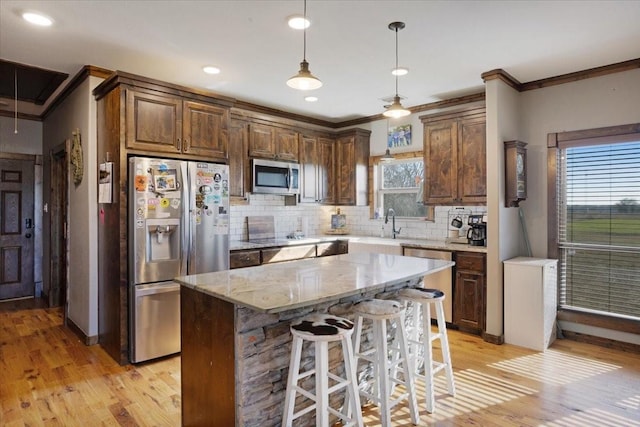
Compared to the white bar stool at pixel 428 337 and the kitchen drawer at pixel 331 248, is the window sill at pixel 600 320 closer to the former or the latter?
the white bar stool at pixel 428 337

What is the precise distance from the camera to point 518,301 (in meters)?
3.73

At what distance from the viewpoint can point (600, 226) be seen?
150 inches

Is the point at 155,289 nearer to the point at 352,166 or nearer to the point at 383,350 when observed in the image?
the point at 383,350

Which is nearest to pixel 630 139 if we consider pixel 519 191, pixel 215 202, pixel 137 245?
pixel 519 191

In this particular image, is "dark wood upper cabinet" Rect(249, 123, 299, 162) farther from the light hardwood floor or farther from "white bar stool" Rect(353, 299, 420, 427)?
"white bar stool" Rect(353, 299, 420, 427)

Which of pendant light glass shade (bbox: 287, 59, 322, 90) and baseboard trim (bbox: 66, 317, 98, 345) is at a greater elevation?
pendant light glass shade (bbox: 287, 59, 322, 90)

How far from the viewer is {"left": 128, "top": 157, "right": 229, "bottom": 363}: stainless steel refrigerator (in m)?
3.25

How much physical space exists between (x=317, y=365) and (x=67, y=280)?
11.7 feet

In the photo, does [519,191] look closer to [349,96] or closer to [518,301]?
[518,301]

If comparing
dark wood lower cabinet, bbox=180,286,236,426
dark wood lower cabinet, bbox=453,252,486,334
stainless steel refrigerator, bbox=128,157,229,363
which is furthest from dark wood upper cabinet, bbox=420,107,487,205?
dark wood lower cabinet, bbox=180,286,236,426

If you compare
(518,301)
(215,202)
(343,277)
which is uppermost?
(215,202)

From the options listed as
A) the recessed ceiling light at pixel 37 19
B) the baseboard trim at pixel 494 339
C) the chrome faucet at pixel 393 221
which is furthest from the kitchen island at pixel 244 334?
the chrome faucet at pixel 393 221

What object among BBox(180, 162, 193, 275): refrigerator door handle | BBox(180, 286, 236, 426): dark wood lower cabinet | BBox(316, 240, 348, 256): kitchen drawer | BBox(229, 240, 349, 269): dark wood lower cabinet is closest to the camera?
BBox(180, 286, 236, 426): dark wood lower cabinet

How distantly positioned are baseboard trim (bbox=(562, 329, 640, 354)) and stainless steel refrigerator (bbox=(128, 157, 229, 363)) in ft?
11.8
